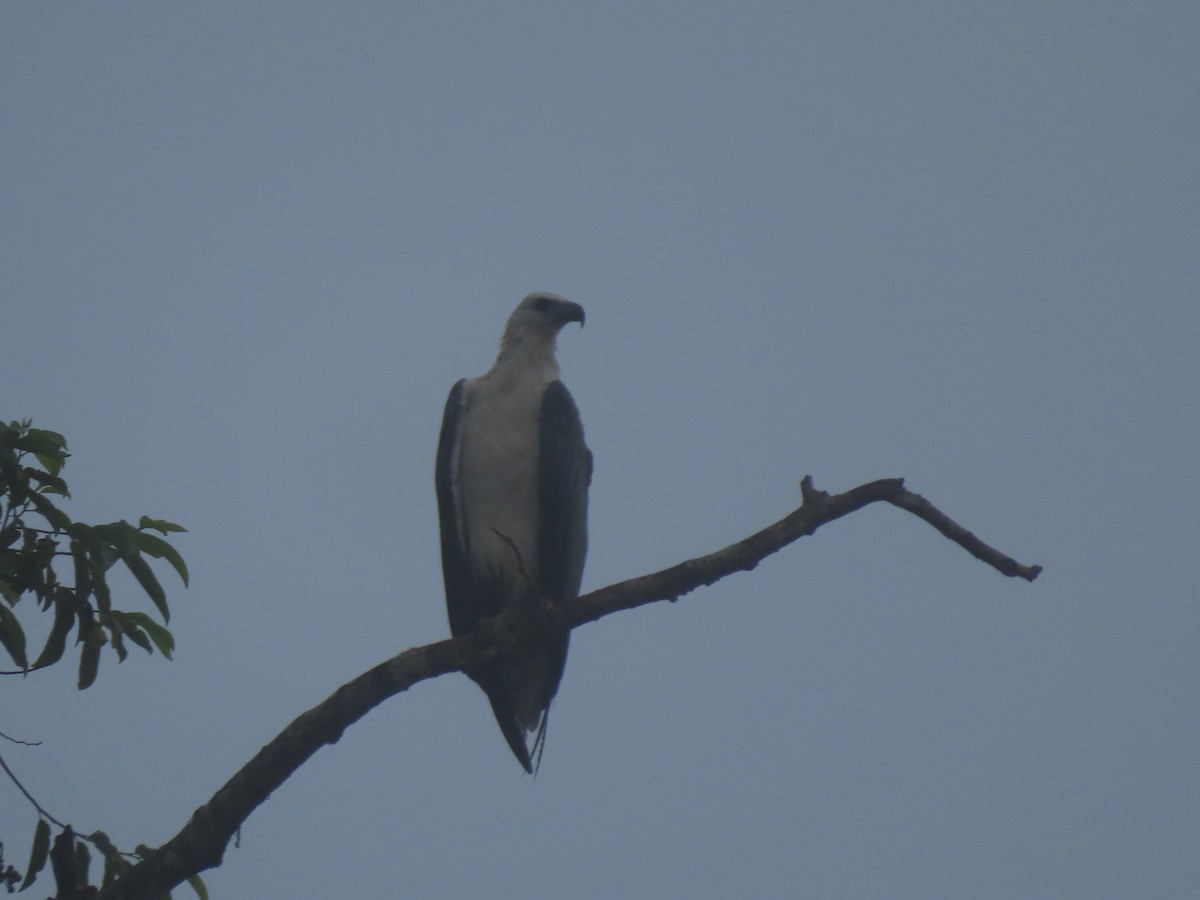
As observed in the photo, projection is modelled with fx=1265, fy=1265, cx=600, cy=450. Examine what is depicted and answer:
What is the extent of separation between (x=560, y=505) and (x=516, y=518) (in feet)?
0.91

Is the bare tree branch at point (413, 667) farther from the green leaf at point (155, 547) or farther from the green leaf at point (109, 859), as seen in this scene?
the green leaf at point (155, 547)

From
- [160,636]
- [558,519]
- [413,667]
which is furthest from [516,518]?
[160,636]

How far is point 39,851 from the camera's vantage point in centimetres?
369

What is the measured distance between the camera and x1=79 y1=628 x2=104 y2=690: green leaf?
387 cm

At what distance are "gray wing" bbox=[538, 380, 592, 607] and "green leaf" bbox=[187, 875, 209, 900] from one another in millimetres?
2501

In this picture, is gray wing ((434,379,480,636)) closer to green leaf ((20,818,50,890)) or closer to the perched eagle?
the perched eagle

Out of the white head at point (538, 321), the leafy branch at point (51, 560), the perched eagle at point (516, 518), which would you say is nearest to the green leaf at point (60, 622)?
the leafy branch at point (51, 560)

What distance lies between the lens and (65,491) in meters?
3.71

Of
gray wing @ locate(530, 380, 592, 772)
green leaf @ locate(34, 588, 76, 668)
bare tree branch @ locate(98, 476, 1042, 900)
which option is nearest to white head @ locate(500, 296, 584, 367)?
gray wing @ locate(530, 380, 592, 772)

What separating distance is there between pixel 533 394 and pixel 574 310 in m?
0.91

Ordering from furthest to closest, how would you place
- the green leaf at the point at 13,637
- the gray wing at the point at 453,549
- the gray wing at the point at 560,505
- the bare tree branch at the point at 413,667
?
the gray wing at the point at 453,549 < the gray wing at the point at 560,505 < the green leaf at the point at 13,637 < the bare tree branch at the point at 413,667

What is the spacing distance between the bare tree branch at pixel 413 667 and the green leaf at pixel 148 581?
575mm

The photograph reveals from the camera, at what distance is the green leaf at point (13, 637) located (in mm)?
3695

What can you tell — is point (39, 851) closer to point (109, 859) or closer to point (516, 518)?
point (109, 859)
